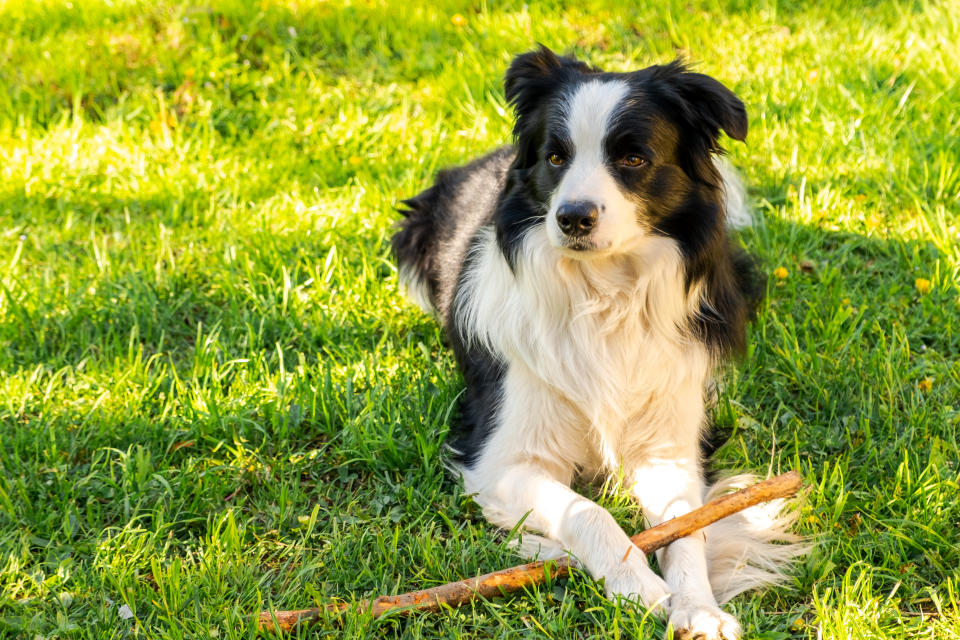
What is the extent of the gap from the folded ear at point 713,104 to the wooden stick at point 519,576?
1.05 metres

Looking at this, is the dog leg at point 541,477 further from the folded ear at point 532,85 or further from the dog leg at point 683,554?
the folded ear at point 532,85

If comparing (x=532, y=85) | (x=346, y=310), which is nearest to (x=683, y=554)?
(x=532, y=85)

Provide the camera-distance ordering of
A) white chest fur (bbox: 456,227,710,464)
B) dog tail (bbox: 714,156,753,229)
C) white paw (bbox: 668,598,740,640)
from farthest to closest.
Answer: dog tail (bbox: 714,156,753,229) < white chest fur (bbox: 456,227,710,464) < white paw (bbox: 668,598,740,640)

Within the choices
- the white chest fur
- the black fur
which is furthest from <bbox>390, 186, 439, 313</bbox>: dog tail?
the white chest fur

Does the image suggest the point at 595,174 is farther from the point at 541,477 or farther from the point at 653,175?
the point at 541,477

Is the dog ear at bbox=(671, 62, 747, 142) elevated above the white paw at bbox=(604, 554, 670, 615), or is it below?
above

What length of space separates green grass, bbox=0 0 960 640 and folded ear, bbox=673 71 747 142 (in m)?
1.06

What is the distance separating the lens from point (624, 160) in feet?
9.12

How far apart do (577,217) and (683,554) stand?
39.8 inches

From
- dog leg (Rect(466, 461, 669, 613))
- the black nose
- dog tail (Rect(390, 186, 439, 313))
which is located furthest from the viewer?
dog tail (Rect(390, 186, 439, 313))

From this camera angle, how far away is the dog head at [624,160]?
8.90 feet

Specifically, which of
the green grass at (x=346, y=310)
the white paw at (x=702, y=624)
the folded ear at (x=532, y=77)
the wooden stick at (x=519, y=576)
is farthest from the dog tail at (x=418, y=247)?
the white paw at (x=702, y=624)

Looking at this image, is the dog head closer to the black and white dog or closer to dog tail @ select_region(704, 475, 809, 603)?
the black and white dog

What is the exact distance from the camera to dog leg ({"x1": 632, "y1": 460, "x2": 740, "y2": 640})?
2432mm
